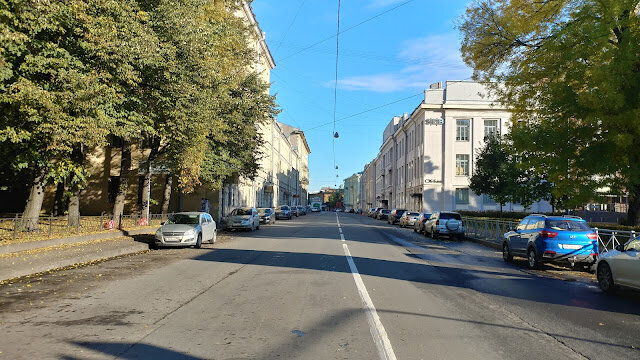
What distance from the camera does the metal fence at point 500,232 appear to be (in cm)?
1425

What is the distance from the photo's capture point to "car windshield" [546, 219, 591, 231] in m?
13.3

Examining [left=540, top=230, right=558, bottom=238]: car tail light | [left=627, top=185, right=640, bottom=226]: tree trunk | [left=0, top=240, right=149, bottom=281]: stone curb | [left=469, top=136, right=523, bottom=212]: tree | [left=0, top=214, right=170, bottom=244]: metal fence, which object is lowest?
[left=0, top=240, right=149, bottom=281]: stone curb

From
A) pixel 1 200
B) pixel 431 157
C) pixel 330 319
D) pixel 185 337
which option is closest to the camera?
pixel 185 337

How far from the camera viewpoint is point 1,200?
3650 centimetres

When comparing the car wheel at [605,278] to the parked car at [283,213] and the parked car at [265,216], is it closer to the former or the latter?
the parked car at [265,216]

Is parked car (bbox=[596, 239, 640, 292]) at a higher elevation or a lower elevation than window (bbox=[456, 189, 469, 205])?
lower

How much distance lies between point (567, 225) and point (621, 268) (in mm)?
4179

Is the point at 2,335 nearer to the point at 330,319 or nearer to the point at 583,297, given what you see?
the point at 330,319

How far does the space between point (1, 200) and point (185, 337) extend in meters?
38.8

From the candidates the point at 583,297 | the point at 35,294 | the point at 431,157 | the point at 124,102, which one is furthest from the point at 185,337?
the point at 431,157

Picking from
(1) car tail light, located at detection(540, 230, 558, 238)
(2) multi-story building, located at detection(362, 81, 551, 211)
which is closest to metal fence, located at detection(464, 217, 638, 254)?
(1) car tail light, located at detection(540, 230, 558, 238)

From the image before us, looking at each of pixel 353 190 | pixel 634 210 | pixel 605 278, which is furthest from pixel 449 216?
pixel 353 190

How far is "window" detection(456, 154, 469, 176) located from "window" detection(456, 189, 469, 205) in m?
2.00

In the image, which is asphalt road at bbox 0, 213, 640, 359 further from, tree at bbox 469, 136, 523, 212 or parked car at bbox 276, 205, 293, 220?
parked car at bbox 276, 205, 293, 220
